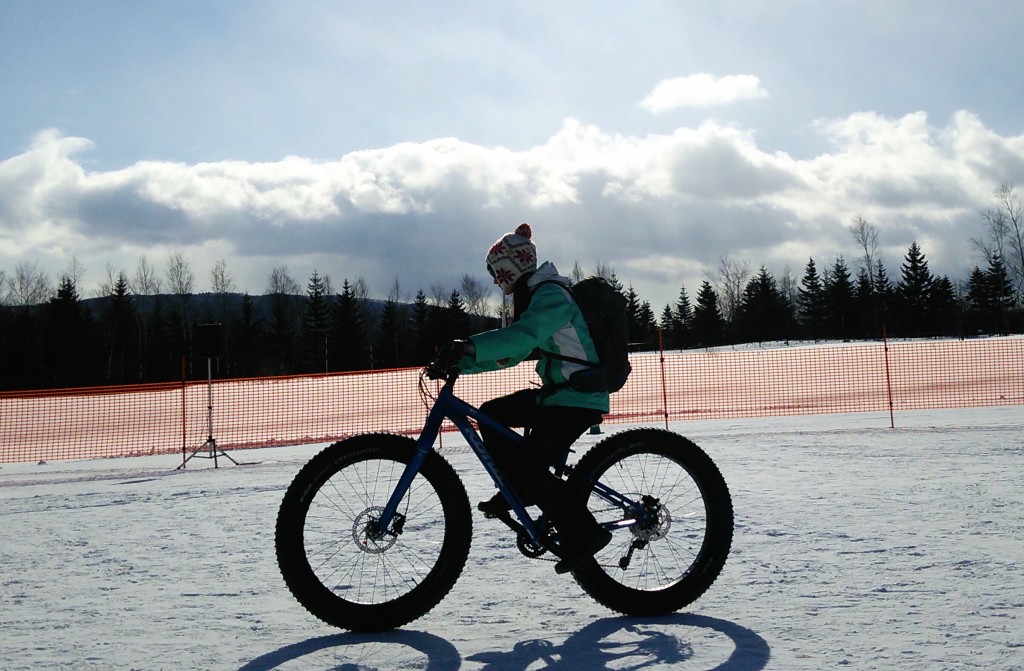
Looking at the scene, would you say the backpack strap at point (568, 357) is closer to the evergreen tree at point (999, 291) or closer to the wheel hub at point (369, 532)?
the wheel hub at point (369, 532)

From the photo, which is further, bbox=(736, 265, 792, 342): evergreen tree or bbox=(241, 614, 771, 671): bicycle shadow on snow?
bbox=(736, 265, 792, 342): evergreen tree

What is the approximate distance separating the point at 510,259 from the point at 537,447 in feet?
2.70

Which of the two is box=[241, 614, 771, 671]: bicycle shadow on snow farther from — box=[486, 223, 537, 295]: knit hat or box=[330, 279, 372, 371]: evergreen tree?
box=[330, 279, 372, 371]: evergreen tree

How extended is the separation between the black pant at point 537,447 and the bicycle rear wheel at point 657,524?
0.17 meters

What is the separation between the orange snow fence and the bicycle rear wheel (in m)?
9.30

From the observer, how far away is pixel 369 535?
3.34 meters

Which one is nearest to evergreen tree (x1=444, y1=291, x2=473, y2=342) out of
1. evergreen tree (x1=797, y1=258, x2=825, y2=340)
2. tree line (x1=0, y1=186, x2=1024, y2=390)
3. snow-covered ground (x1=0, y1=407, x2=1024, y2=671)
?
tree line (x1=0, y1=186, x2=1024, y2=390)

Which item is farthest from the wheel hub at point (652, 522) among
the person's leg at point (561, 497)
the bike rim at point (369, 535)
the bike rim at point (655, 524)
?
the bike rim at point (369, 535)

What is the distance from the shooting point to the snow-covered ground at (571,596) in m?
3.01

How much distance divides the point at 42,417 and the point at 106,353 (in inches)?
1667

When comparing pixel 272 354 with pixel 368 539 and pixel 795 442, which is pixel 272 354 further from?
pixel 368 539

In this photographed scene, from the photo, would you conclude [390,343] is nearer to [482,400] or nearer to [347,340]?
[347,340]

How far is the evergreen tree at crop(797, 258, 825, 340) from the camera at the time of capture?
7976cm

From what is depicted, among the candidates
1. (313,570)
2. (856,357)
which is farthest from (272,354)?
(313,570)
